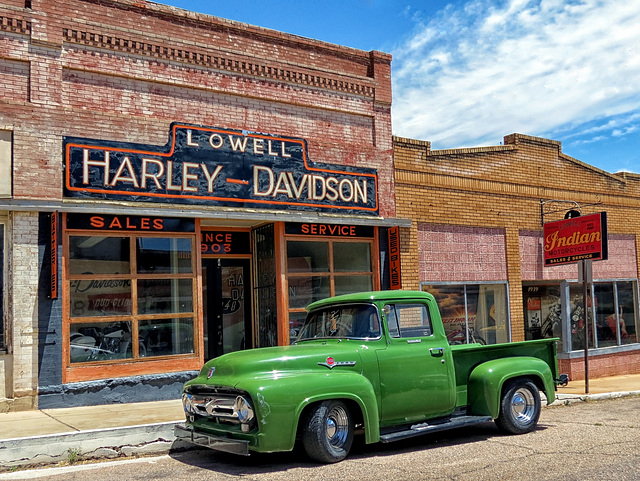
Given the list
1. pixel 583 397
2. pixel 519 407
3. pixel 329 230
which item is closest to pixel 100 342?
pixel 329 230

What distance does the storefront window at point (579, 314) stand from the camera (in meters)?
17.8

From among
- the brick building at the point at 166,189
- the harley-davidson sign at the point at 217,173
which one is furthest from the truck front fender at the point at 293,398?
the harley-davidson sign at the point at 217,173

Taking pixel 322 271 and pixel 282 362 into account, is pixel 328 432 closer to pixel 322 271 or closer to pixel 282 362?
pixel 282 362

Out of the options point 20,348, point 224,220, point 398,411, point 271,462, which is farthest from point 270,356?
point 224,220

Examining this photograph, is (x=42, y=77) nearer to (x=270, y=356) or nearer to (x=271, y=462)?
(x=270, y=356)

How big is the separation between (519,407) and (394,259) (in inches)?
239

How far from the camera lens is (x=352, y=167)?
46.8 feet

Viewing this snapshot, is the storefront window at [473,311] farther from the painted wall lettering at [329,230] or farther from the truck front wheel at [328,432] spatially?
the truck front wheel at [328,432]

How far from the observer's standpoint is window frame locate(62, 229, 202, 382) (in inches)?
425

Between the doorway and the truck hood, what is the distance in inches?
257

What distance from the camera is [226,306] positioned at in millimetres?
14352

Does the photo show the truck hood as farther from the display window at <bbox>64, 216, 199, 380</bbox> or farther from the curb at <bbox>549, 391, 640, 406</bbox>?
the curb at <bbox>549, 391, 640, 406</bbox>

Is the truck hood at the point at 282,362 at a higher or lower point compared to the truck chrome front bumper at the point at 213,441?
higher

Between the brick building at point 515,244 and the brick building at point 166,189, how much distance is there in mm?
1162
